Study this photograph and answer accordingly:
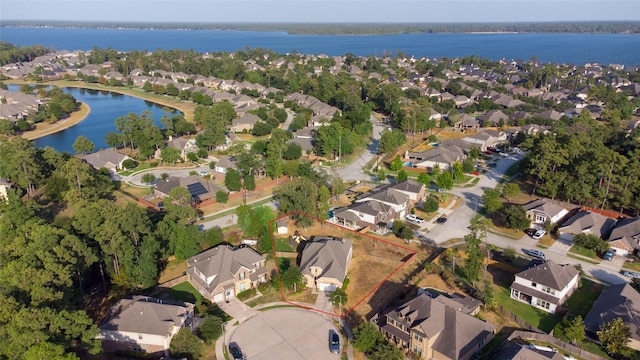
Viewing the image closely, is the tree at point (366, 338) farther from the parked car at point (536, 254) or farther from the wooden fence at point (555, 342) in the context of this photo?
the parked car at point (536, 254)

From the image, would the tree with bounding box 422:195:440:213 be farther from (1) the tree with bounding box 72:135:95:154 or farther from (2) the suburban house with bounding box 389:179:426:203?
(1) the tree with bounding box 72:135:95:154

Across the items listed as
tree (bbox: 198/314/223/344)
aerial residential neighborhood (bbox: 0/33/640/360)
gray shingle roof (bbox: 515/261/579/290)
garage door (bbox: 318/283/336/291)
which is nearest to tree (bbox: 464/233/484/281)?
aerial residential neighborhood (bbox: 0/33/640/360)

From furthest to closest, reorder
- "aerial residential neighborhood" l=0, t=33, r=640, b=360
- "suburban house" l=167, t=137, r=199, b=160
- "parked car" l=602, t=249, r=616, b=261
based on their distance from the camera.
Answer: "suburban house" l=167, t=137, r=199, b=160 < "parked car" l=602, t=249, r=616, b=261 < "aerial residential neighborhood" l=0, t=33, r=640, b=360

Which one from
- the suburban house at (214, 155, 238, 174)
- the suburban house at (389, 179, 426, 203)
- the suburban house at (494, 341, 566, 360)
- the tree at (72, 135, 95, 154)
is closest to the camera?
the suburban house at (494, 341, 566, 360)

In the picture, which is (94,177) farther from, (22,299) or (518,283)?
(518,283)

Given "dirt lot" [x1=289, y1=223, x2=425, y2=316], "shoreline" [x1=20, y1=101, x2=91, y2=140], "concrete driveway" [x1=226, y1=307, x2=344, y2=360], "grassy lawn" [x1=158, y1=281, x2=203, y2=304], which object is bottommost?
"shoreline" [x1=20, y1=101, x2=91, y2=140]

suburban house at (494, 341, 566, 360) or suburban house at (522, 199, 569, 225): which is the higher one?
suburban house at (494, 341, 566, 360)

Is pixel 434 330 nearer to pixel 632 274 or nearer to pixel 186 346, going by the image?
pixel 186 346
